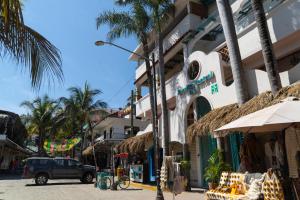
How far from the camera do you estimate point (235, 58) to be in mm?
12273

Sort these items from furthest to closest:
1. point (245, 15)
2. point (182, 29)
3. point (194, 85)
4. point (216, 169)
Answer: point (182, 29) → point (194, 85) → point (245, 15) → point (216, 169)

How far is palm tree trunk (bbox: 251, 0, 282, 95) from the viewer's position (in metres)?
10.2

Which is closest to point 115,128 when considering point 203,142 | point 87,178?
point 87,178

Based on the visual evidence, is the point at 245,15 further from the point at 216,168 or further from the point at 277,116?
the point at 277,116

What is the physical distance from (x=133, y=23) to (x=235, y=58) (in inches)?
400

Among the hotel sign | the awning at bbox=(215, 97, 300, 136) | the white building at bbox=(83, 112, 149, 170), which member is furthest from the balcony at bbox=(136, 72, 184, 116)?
the awning at bbox=(215, 97, 300, 136)

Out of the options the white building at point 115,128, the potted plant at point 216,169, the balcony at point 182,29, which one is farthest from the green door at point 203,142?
the white building at point 115,128

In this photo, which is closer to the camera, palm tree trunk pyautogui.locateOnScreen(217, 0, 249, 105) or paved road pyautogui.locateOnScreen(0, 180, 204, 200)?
palm tree trunk pyautogui.locateOnScreen(217, 0, 249, 105)

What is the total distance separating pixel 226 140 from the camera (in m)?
14.4

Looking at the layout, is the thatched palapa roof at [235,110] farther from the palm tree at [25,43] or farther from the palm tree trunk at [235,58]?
the palm tree at [25,43]

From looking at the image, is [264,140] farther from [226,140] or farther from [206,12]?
[206,12]

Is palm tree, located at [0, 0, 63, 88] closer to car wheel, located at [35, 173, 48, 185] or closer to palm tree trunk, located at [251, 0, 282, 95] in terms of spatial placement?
palm tree trunk, located at [251, 0, 282, 95]

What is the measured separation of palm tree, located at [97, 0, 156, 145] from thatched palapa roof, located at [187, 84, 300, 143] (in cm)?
689

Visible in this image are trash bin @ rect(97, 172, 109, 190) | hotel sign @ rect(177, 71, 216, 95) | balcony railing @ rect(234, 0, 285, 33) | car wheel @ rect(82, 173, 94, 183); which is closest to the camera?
balcony railing @ rect(234, 0, 285, 33)
